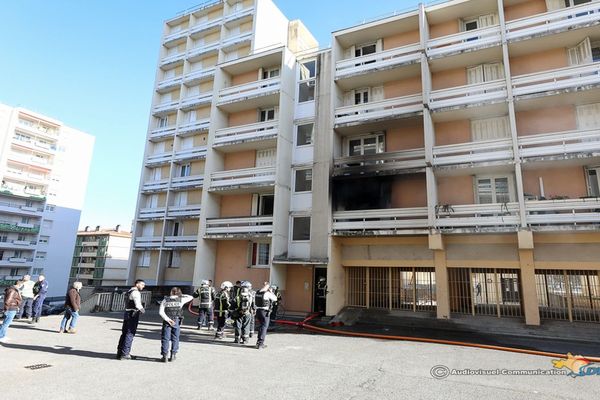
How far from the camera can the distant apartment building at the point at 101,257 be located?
77.2 meters

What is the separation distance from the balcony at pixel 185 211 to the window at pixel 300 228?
878 centimetres

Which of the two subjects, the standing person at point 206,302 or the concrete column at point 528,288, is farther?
the concrete column at point 528,288

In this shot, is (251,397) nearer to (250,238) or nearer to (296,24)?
(250,238)

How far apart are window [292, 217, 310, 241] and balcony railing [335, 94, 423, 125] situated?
236 inches

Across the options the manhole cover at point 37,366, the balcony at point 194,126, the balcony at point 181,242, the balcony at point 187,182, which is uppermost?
the balcony at point 194,126

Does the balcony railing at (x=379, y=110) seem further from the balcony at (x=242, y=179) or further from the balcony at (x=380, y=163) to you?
the balcony at (x=242, y=179)

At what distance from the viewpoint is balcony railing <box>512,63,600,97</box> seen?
14.9m

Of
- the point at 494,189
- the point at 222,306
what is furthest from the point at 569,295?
the point at 222,306

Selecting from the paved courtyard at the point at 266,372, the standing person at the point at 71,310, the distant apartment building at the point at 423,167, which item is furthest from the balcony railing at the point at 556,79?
the standing person at the point at 71,310

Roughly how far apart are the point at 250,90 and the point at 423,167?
41.7 feet

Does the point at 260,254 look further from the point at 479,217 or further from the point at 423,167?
the point at 479,217

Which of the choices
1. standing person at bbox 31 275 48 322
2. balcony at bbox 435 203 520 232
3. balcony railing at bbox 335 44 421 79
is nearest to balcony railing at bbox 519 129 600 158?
balcony at bbox 435 203 520 232

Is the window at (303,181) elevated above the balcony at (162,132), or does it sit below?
below

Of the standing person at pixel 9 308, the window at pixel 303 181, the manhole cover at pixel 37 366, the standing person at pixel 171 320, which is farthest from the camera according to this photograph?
the window at pixel 303 181
